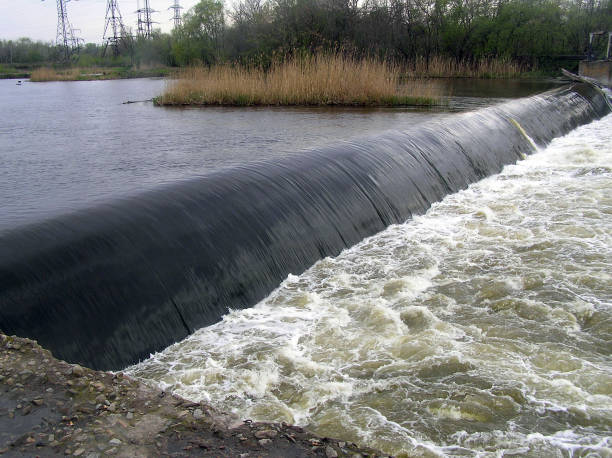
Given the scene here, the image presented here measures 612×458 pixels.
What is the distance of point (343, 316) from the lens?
181 inches

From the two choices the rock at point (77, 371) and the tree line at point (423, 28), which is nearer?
the rock at point (77, 371)

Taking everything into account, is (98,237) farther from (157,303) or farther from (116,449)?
(116,449)

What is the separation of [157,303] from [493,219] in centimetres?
477

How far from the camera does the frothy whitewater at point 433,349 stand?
10.6 ft

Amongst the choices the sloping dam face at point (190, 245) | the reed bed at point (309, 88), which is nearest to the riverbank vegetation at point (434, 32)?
the reed bed at point (309, 88)

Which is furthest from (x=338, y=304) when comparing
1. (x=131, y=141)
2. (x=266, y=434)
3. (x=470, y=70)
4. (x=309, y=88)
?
(x=470, y=70)

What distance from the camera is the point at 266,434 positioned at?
8.68 ft

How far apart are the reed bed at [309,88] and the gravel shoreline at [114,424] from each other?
47.4 ft

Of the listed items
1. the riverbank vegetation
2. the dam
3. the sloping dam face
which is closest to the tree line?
the riverbank vegetation

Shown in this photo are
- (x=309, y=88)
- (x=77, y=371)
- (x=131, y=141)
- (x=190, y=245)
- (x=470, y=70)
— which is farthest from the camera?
(x=470, y=70)

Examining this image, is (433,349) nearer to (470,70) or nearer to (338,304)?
(338,304)

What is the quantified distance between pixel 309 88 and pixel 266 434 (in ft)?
48.8

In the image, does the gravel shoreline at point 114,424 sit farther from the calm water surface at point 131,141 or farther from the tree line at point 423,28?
the tree line at point 423,28

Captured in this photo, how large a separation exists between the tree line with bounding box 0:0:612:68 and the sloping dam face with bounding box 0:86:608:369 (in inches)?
775
